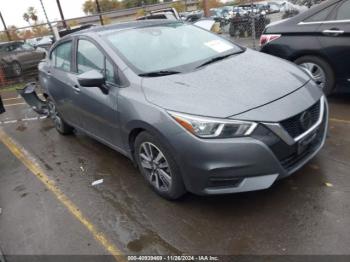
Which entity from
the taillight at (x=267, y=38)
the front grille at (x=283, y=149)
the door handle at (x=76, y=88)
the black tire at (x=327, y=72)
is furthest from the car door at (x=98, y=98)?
the black tire at (x=327, y=72)

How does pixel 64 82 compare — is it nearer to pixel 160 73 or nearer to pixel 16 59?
pixel 160 73

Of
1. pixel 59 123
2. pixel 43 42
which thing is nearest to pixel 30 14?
pixel 43 42

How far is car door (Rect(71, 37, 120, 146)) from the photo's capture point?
3838mm

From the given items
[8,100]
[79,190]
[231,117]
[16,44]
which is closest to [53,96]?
[79,190]

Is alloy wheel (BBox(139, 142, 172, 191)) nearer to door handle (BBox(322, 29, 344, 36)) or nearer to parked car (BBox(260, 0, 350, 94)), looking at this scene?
parked car (BBox(260, 0, 350, 94))

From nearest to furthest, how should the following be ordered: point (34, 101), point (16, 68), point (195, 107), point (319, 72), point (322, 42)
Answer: point (195, 107) → point (322, 42) → point (319, 72) → point (34, 101) → point (16, 68)

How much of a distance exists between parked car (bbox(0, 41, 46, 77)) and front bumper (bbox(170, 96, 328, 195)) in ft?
40.4

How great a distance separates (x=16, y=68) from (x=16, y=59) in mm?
354

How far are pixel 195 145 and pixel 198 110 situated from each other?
295 mm

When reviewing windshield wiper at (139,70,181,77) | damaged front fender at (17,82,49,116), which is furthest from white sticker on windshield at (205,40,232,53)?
damaged front fender at (17,82,49,116)

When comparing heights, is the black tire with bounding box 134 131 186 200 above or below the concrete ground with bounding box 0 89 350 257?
above

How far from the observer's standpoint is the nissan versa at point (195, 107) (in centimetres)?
292

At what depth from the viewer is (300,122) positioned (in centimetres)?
306

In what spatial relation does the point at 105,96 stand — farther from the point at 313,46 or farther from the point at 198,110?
the point at 313,46
